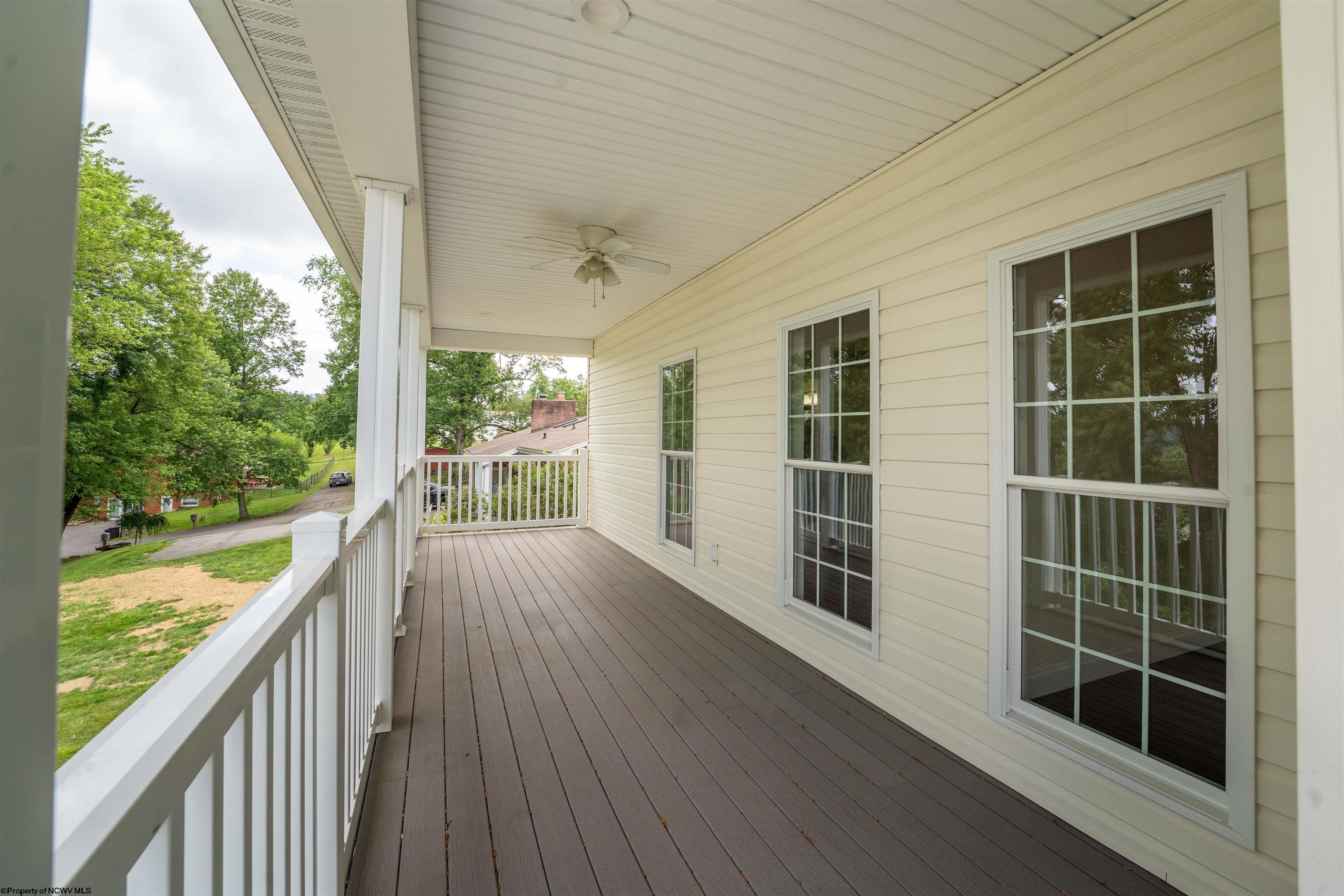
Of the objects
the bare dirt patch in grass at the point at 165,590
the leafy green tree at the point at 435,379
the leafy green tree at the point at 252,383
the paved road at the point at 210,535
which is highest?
the leafy green tree at the point at 435,379

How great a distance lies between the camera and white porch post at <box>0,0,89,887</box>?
361 mm

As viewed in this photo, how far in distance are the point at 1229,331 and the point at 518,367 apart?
22.6 metres

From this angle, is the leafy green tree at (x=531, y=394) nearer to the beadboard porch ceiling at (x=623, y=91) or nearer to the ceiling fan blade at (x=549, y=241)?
the ceiling fan blade at (x=549, y=241)

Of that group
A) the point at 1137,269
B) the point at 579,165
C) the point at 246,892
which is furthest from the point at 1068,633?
the point at 579,165

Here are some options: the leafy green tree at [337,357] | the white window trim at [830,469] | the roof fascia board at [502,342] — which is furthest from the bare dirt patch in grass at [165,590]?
the roof fascia board at [502,342]

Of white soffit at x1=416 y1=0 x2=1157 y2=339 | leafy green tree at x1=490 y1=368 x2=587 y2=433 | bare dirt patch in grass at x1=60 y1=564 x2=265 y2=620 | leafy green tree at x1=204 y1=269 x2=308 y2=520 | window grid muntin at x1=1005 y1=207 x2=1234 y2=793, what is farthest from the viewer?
leafy green tree at x1=490 y1=368 x2=587 y2=433

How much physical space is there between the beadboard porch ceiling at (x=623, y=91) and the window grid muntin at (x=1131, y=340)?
28.1 inches

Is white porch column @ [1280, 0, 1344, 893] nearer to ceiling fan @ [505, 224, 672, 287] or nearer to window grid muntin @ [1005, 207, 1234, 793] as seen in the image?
window grid muntin @ [1005, 207, 1234, 793]

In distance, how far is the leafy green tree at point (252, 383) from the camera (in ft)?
4.06

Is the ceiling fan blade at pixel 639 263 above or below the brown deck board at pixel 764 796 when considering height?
above

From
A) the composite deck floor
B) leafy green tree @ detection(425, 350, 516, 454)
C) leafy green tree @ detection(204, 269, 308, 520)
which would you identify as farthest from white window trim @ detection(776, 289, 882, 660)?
leafy green tree @ detection(425, 350, 516, 454)

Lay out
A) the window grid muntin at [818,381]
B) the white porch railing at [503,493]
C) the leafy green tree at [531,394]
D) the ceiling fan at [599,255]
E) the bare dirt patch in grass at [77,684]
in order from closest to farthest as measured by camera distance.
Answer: the bare dirt patch in grass at [77,684]
the window grid muntin at [818,381]
the ceiling fan at [599,255]
the white porch railing at [503,493]
the leafy green tree at [531,394]

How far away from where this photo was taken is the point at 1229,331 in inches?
69.2

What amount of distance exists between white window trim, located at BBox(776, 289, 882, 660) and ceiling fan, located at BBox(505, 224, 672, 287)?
1033mm
